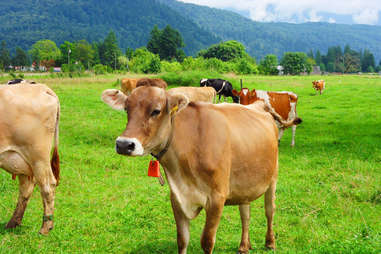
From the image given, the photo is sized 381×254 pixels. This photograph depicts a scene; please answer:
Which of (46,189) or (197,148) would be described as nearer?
(197,148)

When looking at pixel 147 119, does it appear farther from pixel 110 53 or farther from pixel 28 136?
pixel 110 53

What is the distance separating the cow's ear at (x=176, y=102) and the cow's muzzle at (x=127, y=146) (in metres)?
0.51

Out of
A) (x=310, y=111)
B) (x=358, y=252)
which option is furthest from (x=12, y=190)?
(x=310, y=111)

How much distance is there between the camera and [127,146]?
3.00m

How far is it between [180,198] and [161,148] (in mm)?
552

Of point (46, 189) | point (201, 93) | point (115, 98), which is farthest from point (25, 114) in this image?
point (201, 93)

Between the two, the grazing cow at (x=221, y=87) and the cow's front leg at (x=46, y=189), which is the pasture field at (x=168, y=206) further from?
the grazing cow at (x=221, y=87)

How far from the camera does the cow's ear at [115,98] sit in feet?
11.6

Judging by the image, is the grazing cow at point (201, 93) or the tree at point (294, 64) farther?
the tree at point (294, 64)

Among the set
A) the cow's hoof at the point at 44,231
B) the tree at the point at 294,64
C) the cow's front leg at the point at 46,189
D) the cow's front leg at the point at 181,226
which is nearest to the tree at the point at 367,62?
the tree at the point at 294,64

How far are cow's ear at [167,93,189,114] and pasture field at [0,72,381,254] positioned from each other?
2.40 metres

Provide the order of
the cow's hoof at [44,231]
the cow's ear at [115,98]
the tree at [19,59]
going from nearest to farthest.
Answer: the cow's ear at [115,98]
the cow's hoof at [44,231]
the tree at [19,59]

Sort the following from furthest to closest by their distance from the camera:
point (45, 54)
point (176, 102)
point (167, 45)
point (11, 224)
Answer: point (45, 54)
point (167, 45)
point (11, 224)
point (176, 102)

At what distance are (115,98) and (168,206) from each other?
339cm
